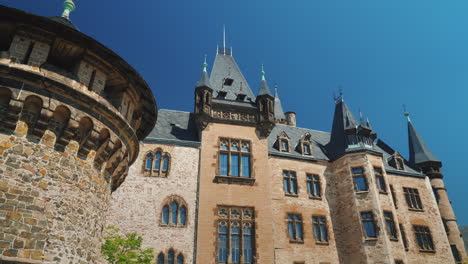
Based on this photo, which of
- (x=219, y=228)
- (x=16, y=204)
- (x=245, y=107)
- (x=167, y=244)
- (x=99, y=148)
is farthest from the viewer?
(x=245, y=107)

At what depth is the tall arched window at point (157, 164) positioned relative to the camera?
19562mm

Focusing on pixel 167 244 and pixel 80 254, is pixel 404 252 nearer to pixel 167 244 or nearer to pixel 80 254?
pixel 167 244

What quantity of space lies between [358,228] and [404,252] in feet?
10.4

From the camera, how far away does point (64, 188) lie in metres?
8.51

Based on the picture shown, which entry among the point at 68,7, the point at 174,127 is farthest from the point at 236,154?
the point at 68,7

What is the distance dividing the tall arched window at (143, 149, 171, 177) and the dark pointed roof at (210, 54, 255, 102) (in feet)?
19.3

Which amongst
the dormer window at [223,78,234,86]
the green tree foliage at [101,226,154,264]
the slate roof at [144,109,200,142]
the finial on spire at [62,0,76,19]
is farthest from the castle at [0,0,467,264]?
the green tree foliage at [101,226,154,264]

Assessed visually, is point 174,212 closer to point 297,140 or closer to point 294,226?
point 294,226

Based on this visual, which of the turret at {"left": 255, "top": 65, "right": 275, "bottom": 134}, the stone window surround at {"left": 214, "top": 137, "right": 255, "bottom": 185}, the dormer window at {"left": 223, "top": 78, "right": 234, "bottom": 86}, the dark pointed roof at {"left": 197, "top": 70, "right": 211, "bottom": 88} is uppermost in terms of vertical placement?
the dormer window at {"left": 223, "top": 78, "right": 234, "bottom": 86}

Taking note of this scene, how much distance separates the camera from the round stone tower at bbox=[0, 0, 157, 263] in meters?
7.67

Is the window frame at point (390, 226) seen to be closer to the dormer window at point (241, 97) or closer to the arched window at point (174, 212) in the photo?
the dormer window at point (241, 97)

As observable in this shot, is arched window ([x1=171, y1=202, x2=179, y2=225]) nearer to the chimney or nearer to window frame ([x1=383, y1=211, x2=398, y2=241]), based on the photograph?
window frame ([x1=383, y1=211, x2=398, y2=241])

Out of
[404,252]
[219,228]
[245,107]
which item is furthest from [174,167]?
[404,252]

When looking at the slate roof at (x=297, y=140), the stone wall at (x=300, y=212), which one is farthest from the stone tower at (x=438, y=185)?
the stone wall at (x=300, y=212)
